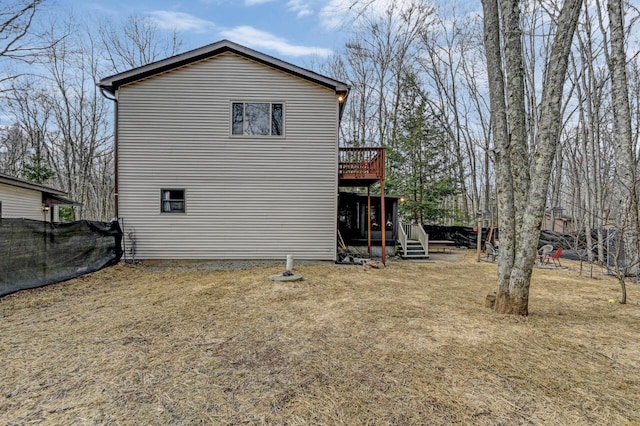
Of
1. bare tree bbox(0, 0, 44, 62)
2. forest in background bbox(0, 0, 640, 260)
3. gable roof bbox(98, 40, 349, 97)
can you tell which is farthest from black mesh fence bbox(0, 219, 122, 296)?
forest in background bbox(0, 0, 640, 260)

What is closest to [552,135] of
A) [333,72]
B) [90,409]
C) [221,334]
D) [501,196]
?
[501,196]

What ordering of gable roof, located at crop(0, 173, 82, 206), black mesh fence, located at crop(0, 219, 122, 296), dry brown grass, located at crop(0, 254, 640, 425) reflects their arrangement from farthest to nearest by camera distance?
1. gable roof, located at crop(0, 173, 82, 206)
2. black mesh fence, located at crop(0, 219, 122, 296)
3. dry brown grass, located at crop(0, 254, 640, 425)

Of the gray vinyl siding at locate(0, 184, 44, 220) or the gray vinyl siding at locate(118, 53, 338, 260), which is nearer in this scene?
the gray vinyl siding at locate(118, 53, 338, 260)

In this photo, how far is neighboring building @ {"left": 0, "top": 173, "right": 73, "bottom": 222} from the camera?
10523 millimetres

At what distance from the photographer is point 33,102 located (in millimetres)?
21094

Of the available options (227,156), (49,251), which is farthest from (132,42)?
(49,251)

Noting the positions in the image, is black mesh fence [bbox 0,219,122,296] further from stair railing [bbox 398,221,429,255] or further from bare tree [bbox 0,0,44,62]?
stair railing [bbox 398,221,429,255]

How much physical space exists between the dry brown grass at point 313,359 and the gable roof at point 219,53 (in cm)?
638

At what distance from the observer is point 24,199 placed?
460 inches

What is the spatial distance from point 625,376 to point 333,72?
75.5ft

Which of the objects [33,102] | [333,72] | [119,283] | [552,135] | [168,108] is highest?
[333,72]

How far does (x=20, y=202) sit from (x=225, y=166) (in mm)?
8916

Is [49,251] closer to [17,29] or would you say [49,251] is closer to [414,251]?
[17,29]

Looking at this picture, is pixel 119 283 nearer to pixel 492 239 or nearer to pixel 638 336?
pixel 638 336
